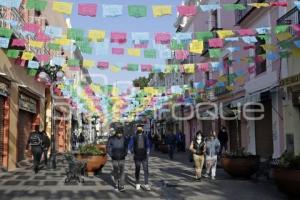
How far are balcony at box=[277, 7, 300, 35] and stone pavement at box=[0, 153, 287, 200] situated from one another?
583 centimetres

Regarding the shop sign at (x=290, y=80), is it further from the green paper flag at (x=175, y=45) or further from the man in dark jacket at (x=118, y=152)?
the man in dark jacket at (x=118, y=152)

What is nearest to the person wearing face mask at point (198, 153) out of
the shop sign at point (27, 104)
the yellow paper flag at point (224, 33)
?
the yellow paper flag at point (224, 33)

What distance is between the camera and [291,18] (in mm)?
17609

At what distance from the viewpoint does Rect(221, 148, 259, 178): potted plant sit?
1511cm

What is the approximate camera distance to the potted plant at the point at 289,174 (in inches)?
404

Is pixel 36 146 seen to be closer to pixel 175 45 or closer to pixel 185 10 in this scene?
pixel 175 45

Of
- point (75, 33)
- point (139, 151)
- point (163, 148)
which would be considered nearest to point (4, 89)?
point (75, 33)

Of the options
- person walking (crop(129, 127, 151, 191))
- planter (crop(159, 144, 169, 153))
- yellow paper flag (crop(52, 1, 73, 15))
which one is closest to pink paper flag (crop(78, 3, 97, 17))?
yellow paper flag (crop(52, 1, 73, 15))

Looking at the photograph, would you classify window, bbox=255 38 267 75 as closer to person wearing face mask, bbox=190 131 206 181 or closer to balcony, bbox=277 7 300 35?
balcony, bbox=277 7 300 35

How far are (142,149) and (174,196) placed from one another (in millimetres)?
2083

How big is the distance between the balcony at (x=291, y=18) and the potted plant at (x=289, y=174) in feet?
22.6

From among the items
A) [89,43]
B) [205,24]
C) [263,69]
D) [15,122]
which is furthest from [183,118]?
[89,43]

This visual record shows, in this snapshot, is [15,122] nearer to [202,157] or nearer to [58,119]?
[202,157]

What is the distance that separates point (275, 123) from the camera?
779 inches
